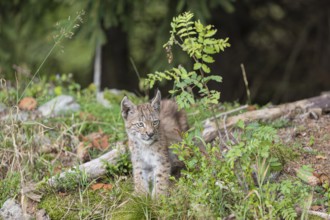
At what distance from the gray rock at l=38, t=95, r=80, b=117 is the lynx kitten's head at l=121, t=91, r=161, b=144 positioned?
1.45 metres

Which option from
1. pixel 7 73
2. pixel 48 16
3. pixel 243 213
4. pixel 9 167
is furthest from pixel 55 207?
pixel 48 16

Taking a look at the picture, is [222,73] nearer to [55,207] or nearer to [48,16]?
[48,16]

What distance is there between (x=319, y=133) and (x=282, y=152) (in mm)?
686

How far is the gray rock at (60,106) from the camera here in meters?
7.34

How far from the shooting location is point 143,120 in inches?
230

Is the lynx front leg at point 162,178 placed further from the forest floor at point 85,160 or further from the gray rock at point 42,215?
the gray rock at point 42,215

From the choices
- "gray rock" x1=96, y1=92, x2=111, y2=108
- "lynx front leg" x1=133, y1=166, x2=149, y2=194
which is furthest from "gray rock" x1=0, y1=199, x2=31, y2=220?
"gray rock" x1=96, y1=92, x2=111, y2=108

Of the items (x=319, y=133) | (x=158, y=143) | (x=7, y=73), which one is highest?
(x=7, y=73)

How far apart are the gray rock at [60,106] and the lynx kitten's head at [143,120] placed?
1.45m

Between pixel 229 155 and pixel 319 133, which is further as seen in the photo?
pixel 319 133

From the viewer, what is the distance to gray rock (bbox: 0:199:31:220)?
565 cm

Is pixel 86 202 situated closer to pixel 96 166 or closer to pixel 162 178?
pixel 96 166

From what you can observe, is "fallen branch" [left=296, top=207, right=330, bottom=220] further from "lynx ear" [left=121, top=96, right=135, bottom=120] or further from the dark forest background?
the dark forest background

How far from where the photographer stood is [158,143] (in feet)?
19.3
